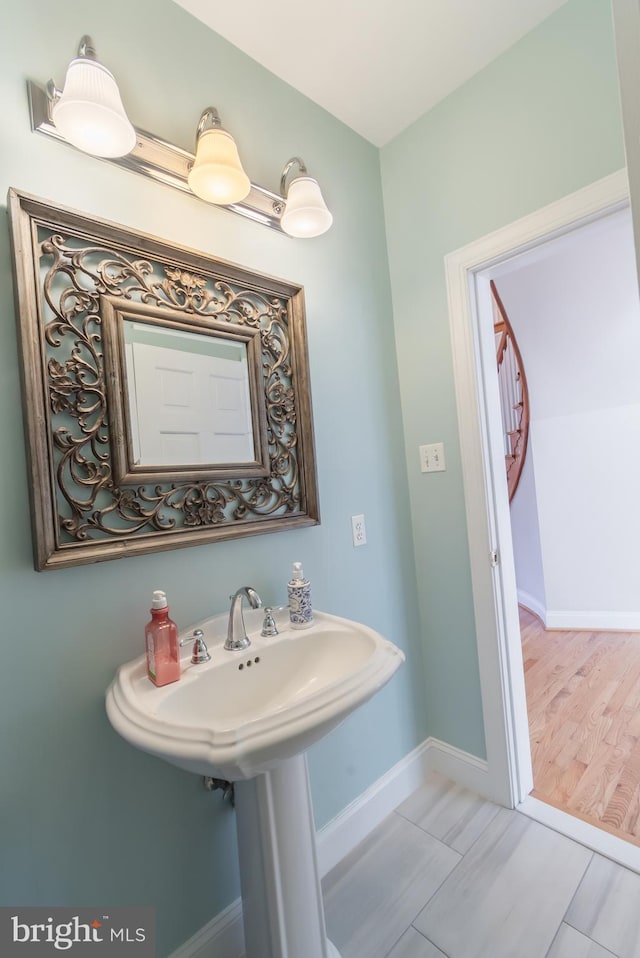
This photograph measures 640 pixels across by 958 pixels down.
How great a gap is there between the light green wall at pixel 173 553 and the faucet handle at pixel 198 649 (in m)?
0.07


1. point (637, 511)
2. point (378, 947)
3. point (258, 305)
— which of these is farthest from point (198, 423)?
point (637, 511)

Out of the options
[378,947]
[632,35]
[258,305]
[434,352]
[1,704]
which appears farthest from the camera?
[434,352]

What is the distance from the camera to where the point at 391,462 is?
162cm

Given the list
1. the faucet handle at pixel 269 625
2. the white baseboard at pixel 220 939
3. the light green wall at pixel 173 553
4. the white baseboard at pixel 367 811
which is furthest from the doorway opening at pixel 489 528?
the white baseboard at pixel 220 939

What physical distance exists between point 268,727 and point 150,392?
30.6 inches

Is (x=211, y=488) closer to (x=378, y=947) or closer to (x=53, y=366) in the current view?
(x=53, y=366)

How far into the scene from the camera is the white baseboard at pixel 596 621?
2.80 m

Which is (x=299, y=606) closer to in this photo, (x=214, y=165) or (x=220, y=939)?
(x=220, y=939)

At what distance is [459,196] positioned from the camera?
1470mm

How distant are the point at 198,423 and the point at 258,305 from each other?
1.38 feet

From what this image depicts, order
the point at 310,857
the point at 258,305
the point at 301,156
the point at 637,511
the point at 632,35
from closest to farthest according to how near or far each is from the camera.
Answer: the point at 632,35 → the point at 310,857 → the point at 258,305 → the point at 301,156 → the point at 637,511

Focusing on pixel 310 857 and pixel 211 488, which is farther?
pixel 211 488

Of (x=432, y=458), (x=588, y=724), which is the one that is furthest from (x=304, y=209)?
(x=588, y=724)

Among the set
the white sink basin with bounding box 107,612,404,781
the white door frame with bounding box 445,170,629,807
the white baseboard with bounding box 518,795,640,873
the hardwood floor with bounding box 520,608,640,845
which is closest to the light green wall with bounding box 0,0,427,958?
the white sink basin with bounding box 107,612,404,781
